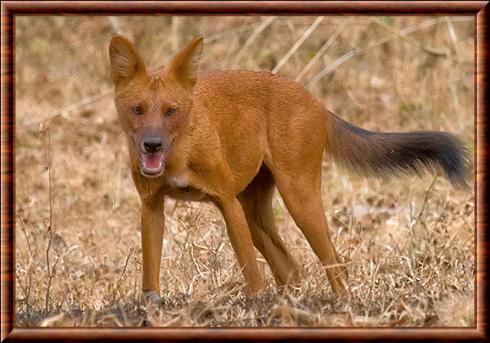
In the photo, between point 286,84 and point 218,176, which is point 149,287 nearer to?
point 218,176

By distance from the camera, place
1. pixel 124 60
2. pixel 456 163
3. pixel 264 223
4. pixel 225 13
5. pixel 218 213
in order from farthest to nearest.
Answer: pixel 218 213
pixel 264 223
pixel 456 163
pixel 124 60
pixel 225 13

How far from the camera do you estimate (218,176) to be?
271 inches

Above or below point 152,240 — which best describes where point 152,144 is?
above

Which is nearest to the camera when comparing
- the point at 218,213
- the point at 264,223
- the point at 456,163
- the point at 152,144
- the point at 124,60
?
the point at 152,144

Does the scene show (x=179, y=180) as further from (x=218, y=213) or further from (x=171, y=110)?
(x=218, y=213)

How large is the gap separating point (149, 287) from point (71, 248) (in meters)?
2.67

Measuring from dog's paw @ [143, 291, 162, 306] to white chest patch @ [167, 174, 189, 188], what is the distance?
2.40 feet

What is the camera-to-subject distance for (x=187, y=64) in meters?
6.68

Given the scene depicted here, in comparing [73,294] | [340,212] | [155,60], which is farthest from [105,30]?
[73,294]

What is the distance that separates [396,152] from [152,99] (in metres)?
2.10

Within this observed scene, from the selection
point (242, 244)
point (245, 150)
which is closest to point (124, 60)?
point (245, 150)

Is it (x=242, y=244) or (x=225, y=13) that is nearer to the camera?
(x=225, y=13)

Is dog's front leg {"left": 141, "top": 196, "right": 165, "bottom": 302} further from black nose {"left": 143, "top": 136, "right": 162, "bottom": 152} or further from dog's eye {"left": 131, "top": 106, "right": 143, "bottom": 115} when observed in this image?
dog's eye {"left": 131, "top": 106, "right": 143, "bottom": 115}

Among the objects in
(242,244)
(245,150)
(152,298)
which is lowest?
(152,298)
